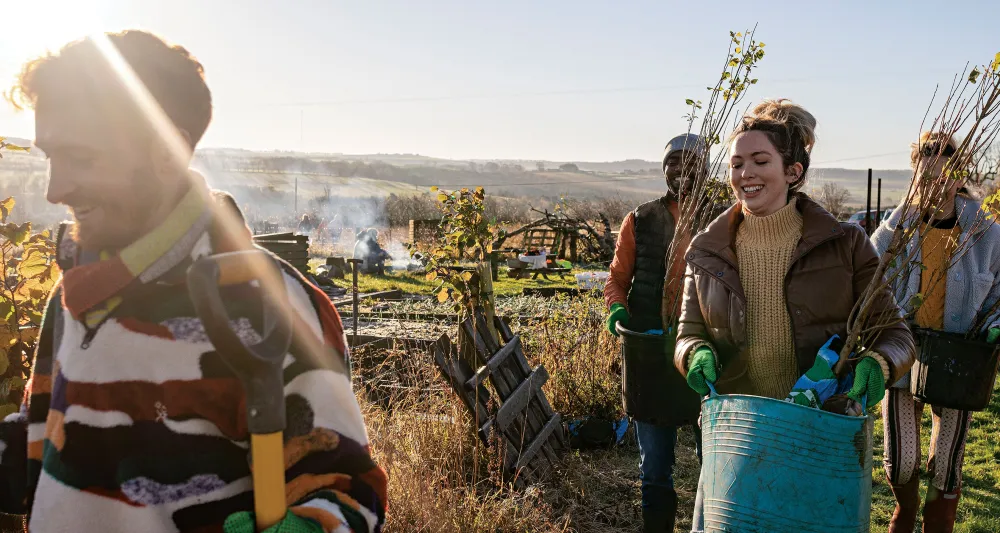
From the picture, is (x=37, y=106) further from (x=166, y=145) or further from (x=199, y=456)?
(x=199, y=456)

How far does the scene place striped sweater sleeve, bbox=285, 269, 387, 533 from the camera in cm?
129

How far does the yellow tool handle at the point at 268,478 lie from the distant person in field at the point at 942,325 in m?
3.15

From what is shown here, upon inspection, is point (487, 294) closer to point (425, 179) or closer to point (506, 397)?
point (506, 397)

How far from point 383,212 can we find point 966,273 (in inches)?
1771

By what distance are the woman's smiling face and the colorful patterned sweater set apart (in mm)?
1750

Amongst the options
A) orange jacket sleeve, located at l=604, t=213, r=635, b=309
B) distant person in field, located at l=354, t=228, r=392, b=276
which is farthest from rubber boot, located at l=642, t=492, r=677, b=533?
distant person in field, located at l=354, t=228, r=392, b=276

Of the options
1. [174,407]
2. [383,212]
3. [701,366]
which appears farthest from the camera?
[383,212]

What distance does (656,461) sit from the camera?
339 centimetres

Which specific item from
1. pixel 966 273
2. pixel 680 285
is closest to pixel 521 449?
pixel 680 285

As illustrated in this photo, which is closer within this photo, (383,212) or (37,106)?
(37,106)

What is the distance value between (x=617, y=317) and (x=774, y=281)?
43.9 inches

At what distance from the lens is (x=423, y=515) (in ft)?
11.1

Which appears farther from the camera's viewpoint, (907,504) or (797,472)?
(907,504)

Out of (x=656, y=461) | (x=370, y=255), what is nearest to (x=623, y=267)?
(x=656, y=461)
